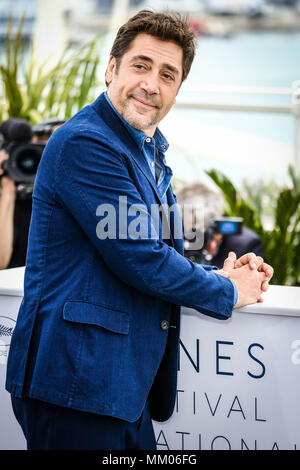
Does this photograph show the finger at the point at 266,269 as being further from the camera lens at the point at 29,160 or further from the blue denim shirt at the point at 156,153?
the camera lens at the point at 29,160

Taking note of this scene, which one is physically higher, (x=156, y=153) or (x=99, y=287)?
(x=156, y=153)

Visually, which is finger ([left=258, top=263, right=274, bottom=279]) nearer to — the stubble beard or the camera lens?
the stubble beard

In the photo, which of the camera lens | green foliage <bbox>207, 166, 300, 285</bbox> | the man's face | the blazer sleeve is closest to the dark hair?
the man's face

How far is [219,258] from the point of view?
293 cm

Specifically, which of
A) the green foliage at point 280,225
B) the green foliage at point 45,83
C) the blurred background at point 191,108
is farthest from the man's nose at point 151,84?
the green foliage at point 45,83

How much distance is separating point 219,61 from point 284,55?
432 centimetres

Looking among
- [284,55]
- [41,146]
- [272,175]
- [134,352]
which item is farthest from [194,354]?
[284,55]

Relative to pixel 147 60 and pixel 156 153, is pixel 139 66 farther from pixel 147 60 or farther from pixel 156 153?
pixel 156 153

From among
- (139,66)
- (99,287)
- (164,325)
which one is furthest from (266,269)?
(139,66)

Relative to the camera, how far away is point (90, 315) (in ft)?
3.80

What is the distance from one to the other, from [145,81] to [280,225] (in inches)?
101

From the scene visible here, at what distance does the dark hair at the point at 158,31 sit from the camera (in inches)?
51.4

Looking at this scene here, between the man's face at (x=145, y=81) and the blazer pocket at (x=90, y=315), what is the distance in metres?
0.42

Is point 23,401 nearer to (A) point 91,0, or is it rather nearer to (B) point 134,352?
(B) point 134,352
